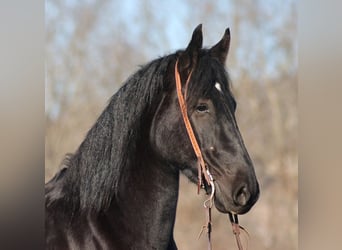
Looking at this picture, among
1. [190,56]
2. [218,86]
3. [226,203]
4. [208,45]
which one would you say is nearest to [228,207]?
[226,203]

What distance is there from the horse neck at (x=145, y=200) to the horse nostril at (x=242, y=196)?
0.65 ft

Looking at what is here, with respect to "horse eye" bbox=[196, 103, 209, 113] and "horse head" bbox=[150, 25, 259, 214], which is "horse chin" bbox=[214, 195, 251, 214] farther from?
"horse eye" bbox=[196, 103, 209, 113]

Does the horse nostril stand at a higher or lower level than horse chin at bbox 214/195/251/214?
higher

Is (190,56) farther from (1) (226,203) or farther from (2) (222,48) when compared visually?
(1) (226,203)

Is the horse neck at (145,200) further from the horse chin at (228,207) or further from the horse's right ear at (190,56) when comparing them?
the horse's right ear at (190,56)

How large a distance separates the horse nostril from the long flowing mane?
13.0 inches

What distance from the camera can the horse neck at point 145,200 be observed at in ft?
4.23

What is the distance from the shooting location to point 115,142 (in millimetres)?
1278

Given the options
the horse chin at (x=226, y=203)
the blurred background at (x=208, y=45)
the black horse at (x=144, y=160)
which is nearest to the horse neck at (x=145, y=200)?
the black horse at (x=144, y=160)

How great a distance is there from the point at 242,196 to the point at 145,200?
0.29 metres

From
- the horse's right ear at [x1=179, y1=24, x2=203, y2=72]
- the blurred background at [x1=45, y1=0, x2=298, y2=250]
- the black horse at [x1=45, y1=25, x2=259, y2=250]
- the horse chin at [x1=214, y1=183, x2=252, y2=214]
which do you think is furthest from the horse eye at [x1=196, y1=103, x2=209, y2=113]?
the blurred background at [x1=45, y1=0, x2=298, y2=250]

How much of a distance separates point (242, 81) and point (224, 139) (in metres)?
0.57

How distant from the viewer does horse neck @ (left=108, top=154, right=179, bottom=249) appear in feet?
4.23

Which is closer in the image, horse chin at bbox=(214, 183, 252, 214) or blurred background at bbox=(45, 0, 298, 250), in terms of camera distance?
horse chin at bbox=(214, 183, 252, 214)
